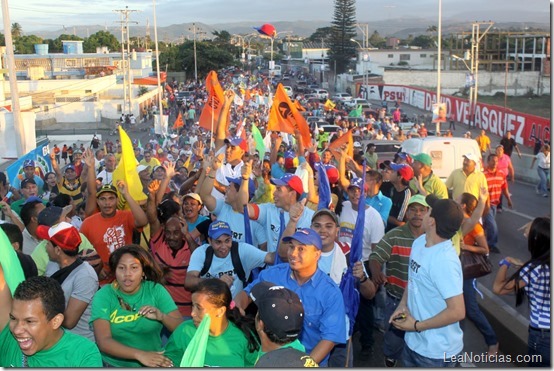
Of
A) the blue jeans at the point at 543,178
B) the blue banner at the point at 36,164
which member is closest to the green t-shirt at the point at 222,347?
the blue banner at the point at 36,164

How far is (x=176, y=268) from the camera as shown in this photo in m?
5.46

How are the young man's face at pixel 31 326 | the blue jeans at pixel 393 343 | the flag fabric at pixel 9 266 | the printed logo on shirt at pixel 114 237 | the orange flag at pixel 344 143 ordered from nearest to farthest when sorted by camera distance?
the young man's face at pixel 31 326 < the flag fabric at pixel 9 266 < the blue jeans at pixel 393 343 < the printed logo on shirt at pixel 114 237 < the orange flag at pixel 344 143

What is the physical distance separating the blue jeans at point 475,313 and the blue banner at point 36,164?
24.9 feet

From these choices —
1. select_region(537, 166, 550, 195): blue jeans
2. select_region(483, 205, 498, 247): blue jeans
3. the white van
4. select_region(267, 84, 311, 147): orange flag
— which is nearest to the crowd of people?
select_region(483, 205, 498, 247): blue jeans

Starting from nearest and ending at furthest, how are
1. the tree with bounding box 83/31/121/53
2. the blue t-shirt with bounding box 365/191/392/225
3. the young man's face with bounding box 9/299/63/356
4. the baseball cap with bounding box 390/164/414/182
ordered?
the young man's face with bounding box 9/299/63/356 < the blue t-shirt with bounding box 365/191/392/225 < the baseball cap with bounding box 390/164/414/182 < the tree with bounding box 83/31/121/53

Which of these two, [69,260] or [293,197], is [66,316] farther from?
[293,197]

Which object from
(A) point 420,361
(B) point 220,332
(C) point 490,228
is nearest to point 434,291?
(A) point 420,361

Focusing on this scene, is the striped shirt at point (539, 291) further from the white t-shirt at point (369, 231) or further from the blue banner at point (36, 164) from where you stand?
the blue banner at point (36, 164)

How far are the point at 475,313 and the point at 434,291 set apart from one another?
2126 mm

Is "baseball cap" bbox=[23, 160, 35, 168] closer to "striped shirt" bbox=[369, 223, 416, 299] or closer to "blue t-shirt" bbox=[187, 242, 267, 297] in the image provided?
"blue t-shirt" bbox=[187, 242, 267, 297]

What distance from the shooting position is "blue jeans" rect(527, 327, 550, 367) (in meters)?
4.20

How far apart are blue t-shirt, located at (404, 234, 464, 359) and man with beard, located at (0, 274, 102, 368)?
77.4 inches

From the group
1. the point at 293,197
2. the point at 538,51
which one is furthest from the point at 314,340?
the point at 538,51

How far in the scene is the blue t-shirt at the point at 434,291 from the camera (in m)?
3.87
